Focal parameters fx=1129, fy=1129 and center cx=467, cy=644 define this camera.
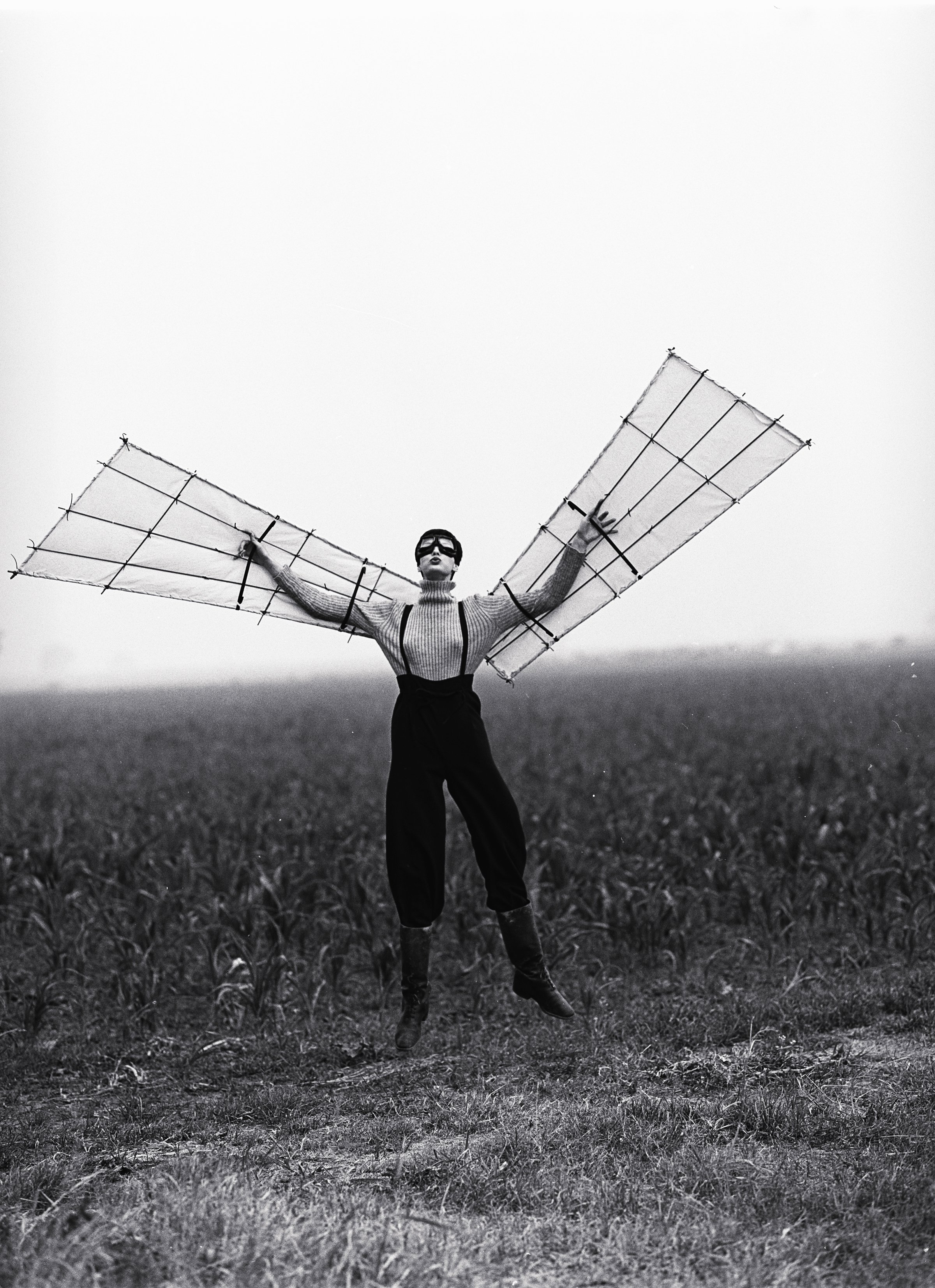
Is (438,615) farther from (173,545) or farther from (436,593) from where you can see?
(173,545)

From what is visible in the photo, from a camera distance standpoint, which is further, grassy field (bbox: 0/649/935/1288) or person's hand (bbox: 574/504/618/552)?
person's hand (bbox: 574/504/618/552)

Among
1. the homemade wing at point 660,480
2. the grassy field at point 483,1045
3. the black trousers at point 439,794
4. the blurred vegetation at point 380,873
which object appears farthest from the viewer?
the blurred vegetation at point 380,873

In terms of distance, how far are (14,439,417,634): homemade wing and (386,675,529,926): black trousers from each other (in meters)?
0.49

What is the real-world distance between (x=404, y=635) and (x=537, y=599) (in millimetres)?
552

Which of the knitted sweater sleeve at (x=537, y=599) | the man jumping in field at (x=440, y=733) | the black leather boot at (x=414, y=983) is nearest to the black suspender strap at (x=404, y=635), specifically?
the man jumping in field at (x=440, y=733)

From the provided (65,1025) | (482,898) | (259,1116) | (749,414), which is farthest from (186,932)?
(749,414)

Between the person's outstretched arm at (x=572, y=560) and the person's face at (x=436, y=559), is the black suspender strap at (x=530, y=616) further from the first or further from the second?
the person's face at (x=436, y=559)

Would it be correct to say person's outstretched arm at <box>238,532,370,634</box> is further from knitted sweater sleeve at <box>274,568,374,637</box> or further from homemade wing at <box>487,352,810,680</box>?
homemade wing at <box>487,352,810,680</box>

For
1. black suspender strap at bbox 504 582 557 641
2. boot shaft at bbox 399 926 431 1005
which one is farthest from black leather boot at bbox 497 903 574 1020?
black suspender strap at bbox 504 582 557 641

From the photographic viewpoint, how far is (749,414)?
14.1 feet

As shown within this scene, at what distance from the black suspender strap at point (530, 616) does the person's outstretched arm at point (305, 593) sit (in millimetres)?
596

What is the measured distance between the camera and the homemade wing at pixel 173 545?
4504mm

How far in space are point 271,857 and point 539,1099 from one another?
5217 mm

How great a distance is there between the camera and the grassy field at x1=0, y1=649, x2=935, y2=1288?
12.5 ft
